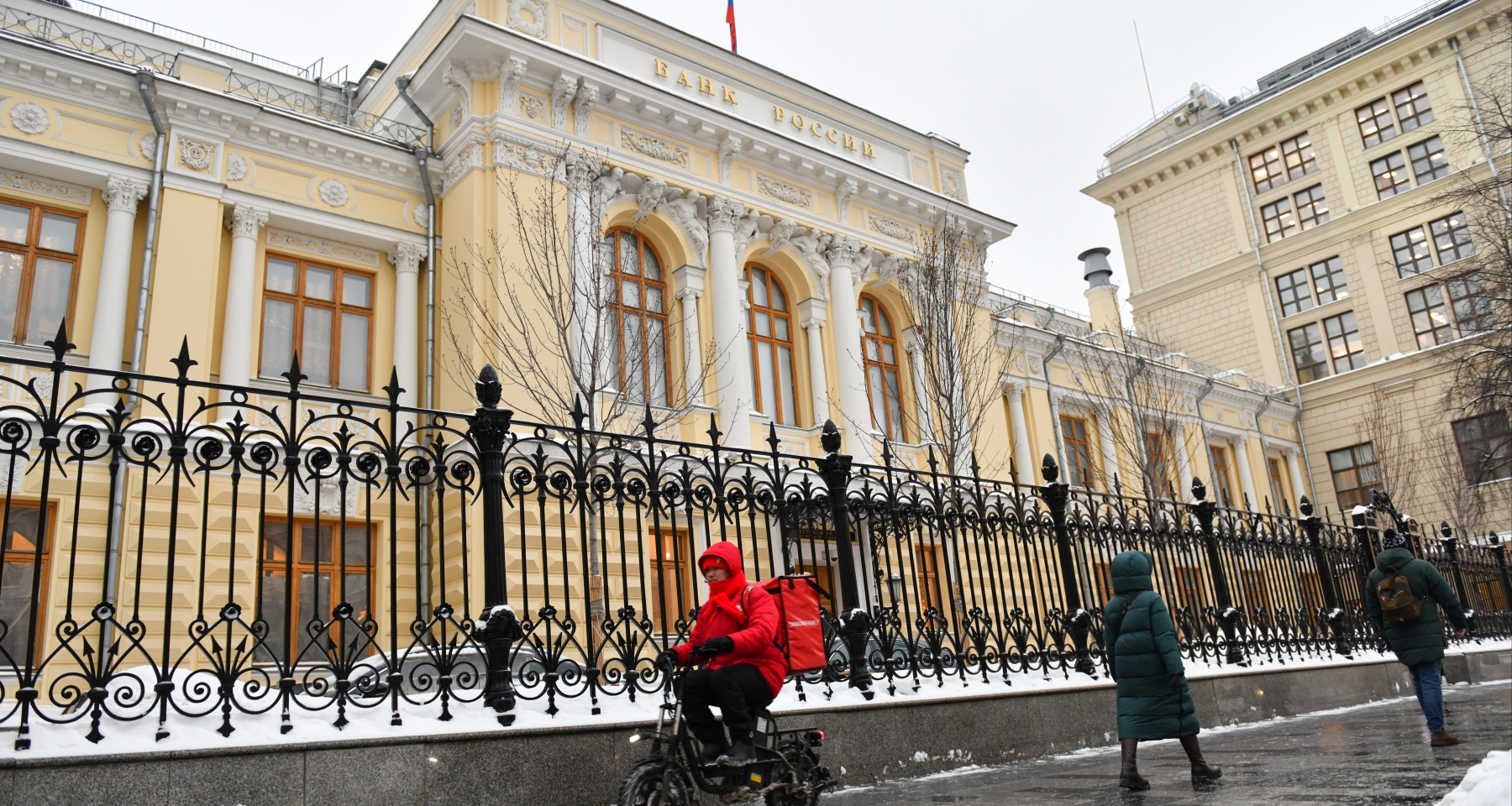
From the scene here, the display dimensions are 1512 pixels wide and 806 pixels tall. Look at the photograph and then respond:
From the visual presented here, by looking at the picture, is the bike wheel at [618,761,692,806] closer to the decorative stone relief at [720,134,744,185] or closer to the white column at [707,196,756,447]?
the white column at [707,196,756,447]

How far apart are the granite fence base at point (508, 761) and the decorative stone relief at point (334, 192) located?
41.1 feet

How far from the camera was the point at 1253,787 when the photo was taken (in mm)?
5523

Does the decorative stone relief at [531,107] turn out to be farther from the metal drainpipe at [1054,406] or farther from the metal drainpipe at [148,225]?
the metal drainpipe at [1054,406]

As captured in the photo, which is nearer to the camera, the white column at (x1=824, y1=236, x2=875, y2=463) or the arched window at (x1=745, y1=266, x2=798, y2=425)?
the arched window at (x1=745, y1=266, x2=798, y2=425)

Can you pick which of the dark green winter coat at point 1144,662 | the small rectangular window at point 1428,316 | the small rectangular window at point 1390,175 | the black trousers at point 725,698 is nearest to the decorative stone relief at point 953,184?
the dark green winter coat at point 1144,662

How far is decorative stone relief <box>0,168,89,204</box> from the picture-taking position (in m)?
13.6

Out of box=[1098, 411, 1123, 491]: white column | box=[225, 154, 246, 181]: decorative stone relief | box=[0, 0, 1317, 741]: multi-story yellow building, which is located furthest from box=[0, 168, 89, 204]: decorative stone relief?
box=[1098, 411, 1123, 491]: white column

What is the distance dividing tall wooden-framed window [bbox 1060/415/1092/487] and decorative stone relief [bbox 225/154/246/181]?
19625 millimetres

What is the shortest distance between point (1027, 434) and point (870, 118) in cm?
919

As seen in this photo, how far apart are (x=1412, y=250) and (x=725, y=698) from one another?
1485 inches

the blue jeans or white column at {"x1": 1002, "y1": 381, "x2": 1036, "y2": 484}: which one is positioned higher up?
white column at {"x1": 1002, "y1": 381, "x2": 1036, "y2": 484}

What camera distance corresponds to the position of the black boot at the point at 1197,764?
5.93m

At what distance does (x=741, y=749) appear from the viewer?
508 cm

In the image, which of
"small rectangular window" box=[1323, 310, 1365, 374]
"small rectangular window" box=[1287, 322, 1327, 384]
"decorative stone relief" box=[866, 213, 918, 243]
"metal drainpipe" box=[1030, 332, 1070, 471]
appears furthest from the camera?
"small rectangular window" box=[1287, 322, 1327, 384]
